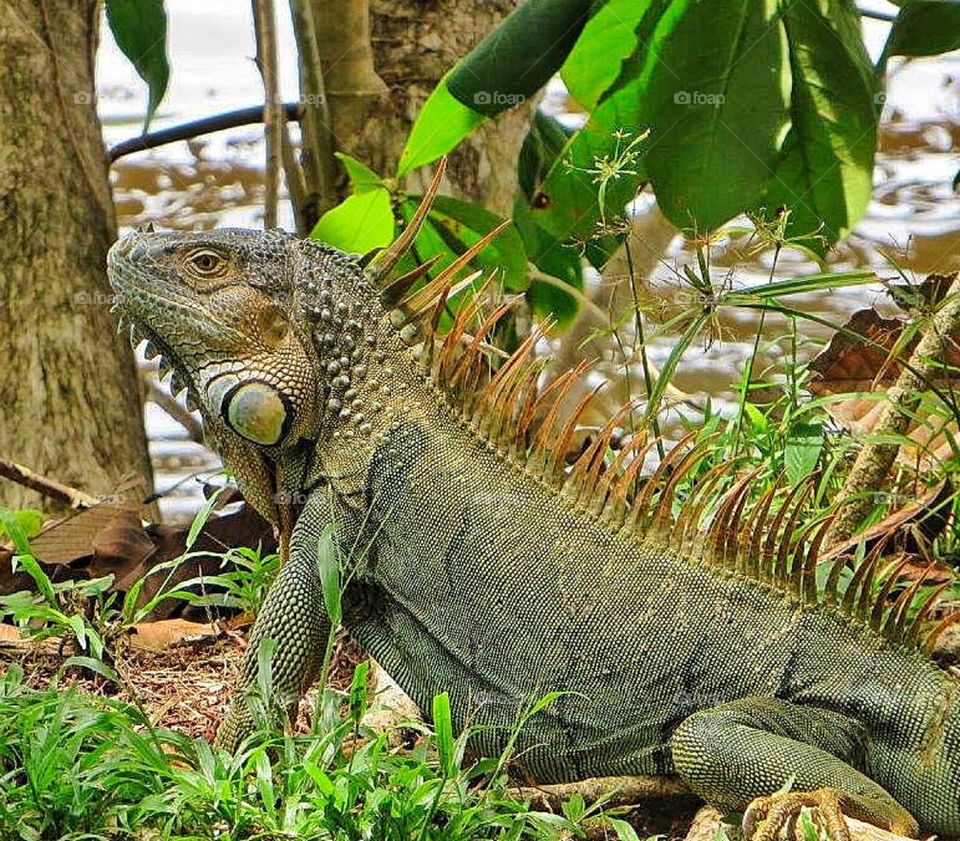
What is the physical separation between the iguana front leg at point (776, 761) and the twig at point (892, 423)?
3.59 feet

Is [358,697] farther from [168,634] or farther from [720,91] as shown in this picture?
[720,91]

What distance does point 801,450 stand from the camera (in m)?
5.17

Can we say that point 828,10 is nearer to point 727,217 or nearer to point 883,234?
point 727,217

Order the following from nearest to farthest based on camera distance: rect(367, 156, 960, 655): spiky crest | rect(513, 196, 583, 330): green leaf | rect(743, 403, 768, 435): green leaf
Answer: rect(367, 156, 960, 655): spiky crest, rect(743, 403, 768, 435): green leaf, rect(513, 196, 583, 330): green leaf

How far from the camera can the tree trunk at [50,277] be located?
270 inches

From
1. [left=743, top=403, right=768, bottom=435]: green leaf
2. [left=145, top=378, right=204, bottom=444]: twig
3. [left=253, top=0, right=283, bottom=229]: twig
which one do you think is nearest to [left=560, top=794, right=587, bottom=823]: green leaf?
[left=743, top=403, right=768, bottom=435]: green leaf

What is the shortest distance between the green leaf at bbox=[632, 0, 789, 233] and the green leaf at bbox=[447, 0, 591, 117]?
1.21 feet

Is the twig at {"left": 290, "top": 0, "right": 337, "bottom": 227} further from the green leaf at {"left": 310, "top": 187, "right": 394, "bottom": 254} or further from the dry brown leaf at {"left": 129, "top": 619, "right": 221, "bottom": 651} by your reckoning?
the dry brown leaf at {"left": 129, "top": 619, "right": 221, "bottom": 651}

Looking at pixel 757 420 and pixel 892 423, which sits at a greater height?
pixel 892 423

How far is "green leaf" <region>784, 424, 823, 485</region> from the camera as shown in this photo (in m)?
5.05

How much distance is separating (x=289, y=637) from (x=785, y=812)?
1465 millimetres

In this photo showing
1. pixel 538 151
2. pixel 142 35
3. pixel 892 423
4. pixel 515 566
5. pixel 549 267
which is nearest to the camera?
pixel 515 566

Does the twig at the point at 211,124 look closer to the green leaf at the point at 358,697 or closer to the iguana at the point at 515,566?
the iguana at the point at 515,566

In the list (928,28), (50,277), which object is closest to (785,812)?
(928,28)
